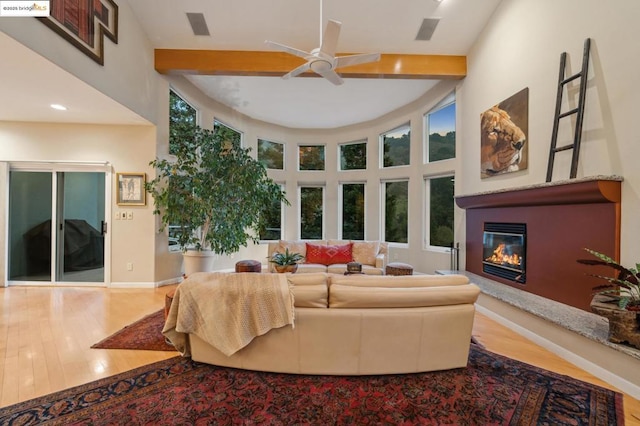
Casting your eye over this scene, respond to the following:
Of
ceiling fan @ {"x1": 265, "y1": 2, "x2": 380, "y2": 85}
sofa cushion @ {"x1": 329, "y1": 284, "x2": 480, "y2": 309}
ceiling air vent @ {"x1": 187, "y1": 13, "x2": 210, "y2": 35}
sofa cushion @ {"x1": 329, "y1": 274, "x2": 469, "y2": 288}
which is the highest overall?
ceiling air vent @ {"x1": 187, "y1": 13, "x2": 210, "y2": 35}

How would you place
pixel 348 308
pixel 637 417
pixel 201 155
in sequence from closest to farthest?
pixel 637 417 → pixel 348 308 → pixel 201 155

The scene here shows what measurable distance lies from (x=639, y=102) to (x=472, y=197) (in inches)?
80.2

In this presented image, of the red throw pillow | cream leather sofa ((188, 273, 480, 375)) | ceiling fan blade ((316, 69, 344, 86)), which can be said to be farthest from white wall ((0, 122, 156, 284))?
cream leather sofa ((188, 273, 480, 375))

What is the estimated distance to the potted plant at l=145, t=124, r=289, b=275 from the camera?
184 inches

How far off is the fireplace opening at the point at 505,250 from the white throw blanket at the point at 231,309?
2.96 meters

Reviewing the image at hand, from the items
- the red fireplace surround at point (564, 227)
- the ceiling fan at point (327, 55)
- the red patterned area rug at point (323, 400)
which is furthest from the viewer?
the ceiling fan at point (327, 55)

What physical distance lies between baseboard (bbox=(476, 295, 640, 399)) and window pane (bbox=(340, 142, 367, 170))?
14.9 ft

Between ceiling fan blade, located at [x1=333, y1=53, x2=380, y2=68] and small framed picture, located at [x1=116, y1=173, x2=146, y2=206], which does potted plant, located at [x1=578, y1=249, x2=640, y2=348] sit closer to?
ceiling fan blade, located at [x1=333, y1=53, x2=380, y2=68]

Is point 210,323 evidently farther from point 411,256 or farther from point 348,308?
point 411,256

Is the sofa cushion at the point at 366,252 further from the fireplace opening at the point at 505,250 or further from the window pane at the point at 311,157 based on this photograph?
the window pane at the point at 311,157

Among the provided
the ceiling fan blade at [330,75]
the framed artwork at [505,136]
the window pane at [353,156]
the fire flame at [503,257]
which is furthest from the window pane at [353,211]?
the ceiling fan blade at [330,75]

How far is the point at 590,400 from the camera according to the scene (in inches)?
75.4

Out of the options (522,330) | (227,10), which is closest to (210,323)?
(522,330)

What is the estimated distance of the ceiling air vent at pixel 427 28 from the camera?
4095 millimetres
